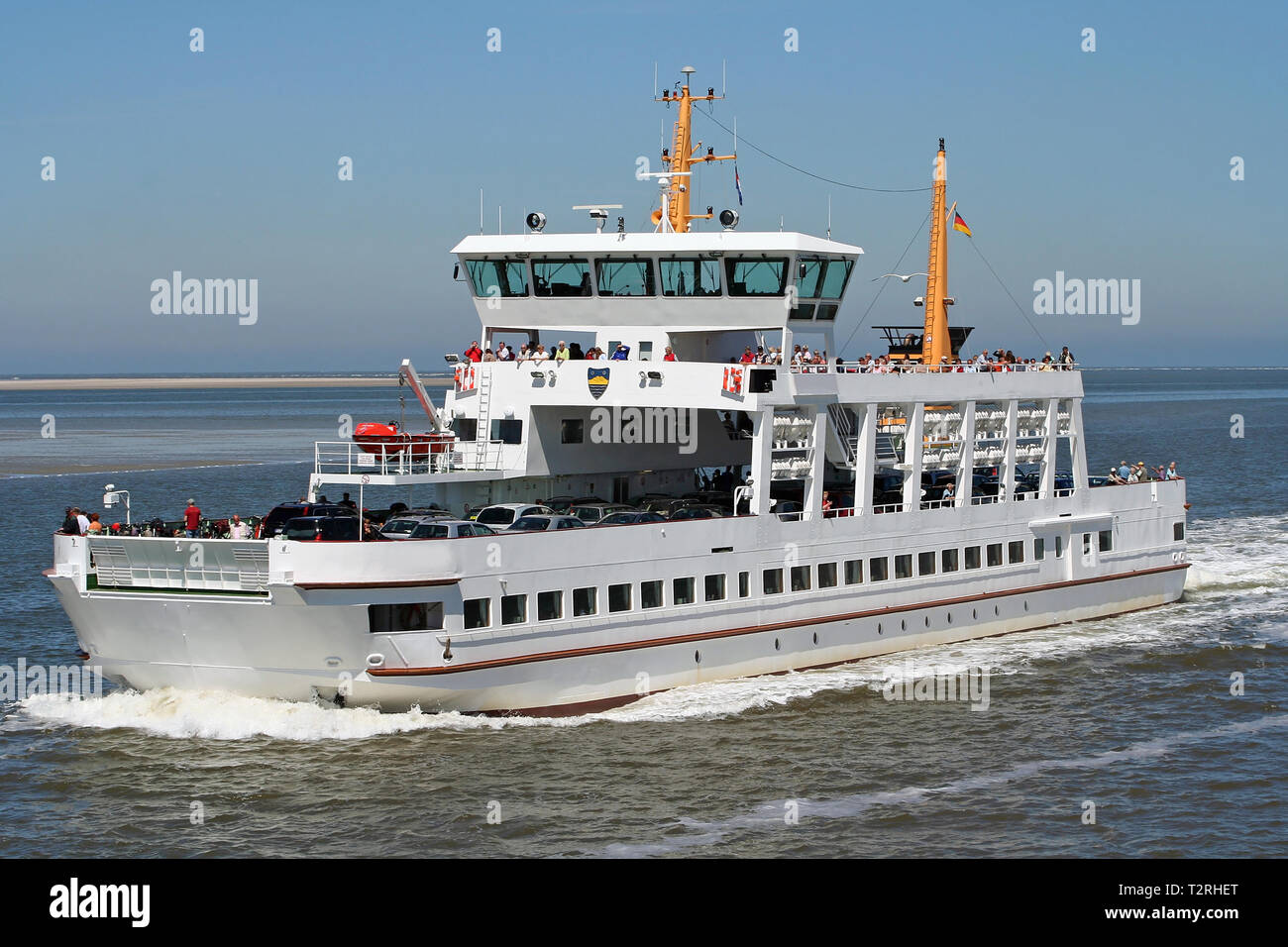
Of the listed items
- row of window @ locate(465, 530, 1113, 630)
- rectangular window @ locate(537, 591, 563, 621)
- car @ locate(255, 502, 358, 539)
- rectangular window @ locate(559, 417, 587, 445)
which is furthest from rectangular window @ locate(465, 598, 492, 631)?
rectangular window @ locate(559, 417, 587, 445)

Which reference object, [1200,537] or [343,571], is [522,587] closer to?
[343,571]

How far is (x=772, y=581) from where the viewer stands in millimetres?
27312

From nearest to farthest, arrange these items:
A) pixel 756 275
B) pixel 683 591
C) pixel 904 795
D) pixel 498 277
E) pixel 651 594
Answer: pixel 904 795 → pixel 651 594 → pixel 683 591 → pixel 756 275 → pixel 498 277

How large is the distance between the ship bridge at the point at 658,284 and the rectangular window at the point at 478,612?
8.07 m

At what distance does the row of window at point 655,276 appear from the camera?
28672mm

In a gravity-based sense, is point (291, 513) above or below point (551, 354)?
below

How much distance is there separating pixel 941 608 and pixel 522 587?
1095 cm

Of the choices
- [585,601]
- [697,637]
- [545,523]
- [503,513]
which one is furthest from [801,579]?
[503,513]

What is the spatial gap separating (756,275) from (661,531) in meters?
6.29

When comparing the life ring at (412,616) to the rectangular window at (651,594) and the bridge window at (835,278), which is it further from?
the bridge window at (835,278)

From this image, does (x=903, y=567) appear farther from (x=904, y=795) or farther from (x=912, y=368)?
(x=904, y=795)

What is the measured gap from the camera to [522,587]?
23.4 m
